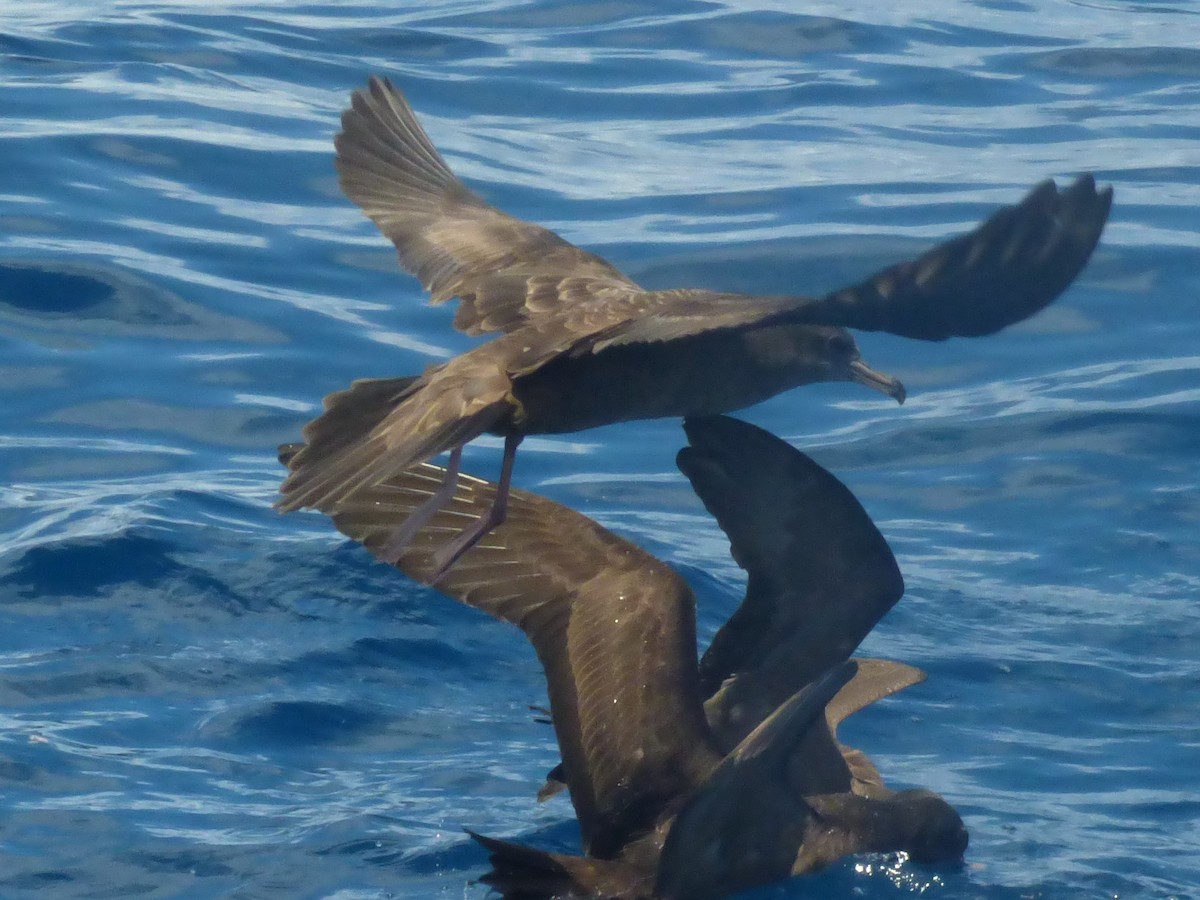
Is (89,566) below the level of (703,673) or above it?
below

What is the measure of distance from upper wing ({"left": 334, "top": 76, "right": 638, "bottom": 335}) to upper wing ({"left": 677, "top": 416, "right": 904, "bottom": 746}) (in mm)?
687

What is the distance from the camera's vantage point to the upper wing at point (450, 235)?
6.11 m

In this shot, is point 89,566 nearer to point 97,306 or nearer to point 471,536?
point 471,536

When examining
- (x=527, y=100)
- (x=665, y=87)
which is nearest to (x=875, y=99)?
(x=665, y=87)

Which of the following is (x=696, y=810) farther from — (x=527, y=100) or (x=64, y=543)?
(x=527, y=100)

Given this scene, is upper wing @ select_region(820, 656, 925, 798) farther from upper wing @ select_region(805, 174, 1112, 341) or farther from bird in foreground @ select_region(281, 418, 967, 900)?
upper wing @ select_region(805, 174, 1112, 341)

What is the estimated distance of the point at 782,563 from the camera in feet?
19.0

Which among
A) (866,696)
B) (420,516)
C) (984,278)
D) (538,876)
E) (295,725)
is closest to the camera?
(984,278)

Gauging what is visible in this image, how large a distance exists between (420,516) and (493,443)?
2.90 metres

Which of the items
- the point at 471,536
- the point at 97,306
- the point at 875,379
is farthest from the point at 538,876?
the point at 97,306

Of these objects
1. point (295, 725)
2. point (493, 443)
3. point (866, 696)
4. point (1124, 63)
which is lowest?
point (295, 725)

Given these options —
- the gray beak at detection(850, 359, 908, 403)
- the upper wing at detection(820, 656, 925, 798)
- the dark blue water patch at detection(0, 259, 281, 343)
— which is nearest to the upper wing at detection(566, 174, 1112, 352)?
the gray beak at detection(850, 359, 908, 403)

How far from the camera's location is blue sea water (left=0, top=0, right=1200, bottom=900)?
596 centimetres

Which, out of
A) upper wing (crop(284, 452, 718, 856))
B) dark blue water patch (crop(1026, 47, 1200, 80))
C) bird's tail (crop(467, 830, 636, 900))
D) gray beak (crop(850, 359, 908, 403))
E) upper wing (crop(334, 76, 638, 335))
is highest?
dark blue water patch (crop(1026, 47, 1200, 80))
